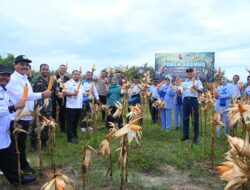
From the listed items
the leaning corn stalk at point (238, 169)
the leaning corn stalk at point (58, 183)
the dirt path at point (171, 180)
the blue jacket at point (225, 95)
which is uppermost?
the blue jacket at point (225, 95)

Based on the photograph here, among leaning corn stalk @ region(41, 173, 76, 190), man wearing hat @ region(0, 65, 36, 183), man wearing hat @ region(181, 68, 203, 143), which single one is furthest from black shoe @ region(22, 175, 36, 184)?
man wearing hat @ region(181, 68, 203, 143)

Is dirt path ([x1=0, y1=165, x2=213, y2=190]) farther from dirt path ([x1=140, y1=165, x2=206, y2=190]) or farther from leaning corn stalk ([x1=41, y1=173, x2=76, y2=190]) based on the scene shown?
leaning corn stalk ([x1=41, y1=173, x2=76, y2=190])

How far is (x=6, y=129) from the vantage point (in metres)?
5.16

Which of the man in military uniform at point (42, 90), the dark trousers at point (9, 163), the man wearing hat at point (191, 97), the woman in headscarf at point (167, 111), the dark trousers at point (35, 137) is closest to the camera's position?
the dark trousers at point (9, 163)

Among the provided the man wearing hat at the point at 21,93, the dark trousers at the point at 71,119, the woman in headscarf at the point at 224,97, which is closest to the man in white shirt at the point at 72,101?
the dark trousers at the point at 71,119

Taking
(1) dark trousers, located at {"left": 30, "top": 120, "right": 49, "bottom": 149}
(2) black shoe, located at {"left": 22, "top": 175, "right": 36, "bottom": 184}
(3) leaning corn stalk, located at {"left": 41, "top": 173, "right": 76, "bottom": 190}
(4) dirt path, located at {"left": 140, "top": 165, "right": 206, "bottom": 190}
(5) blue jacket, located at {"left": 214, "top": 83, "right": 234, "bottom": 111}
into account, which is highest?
(5) blue jacket, located at {"left": 214, "top": 83, "right": 234, "bottom": 111}

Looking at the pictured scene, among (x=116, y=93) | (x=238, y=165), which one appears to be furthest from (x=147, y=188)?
(x=116, y=93)

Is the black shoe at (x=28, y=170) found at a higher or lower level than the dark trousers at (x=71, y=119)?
lower

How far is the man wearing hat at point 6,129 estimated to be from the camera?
5.06 metres

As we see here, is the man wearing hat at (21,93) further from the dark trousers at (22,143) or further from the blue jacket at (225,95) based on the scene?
the blue jacket at (225,95)

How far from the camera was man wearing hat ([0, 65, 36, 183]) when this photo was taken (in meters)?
5.06

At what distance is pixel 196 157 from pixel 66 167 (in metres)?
3.08

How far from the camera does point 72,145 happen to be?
8.52 metres

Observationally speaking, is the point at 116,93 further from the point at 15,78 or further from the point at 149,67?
the point at 149,67
